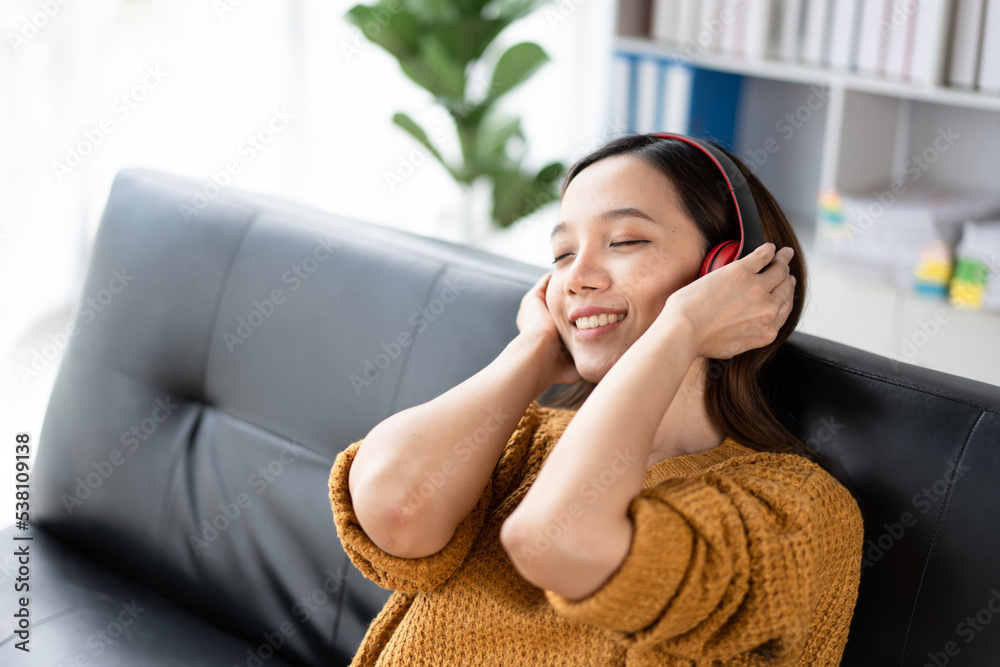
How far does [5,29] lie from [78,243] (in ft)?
1.99

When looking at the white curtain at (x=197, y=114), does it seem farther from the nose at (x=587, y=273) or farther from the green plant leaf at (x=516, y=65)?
the nose at (x=587, y=273)

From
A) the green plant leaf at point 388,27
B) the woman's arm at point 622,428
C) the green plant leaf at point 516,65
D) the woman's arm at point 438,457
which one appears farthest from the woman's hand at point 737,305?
the green plant leaf at point 388,27

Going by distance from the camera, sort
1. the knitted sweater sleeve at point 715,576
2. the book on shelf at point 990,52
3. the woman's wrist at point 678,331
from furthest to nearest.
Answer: the book on shelf at point 990,52
the woman's wrist at point 678,331
the knitted sweater sleeve at point 715,576

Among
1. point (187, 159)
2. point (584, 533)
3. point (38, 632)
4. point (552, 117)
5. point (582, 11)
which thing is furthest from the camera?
point (552, 117)

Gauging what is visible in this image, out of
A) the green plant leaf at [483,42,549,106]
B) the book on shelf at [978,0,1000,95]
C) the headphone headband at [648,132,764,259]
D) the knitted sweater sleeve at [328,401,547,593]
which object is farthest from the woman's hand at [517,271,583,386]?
the book on shelf at [978,0,1000,95]

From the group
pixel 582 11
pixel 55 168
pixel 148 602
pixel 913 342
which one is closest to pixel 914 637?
pixel 148 602

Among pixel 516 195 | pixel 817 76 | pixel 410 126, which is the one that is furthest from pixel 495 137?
pixel 817 76

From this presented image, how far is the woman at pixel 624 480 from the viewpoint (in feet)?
2.70

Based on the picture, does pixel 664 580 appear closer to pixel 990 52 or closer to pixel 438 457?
pixel 438 457

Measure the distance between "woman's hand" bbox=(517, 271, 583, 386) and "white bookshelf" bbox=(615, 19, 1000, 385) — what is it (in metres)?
1.13

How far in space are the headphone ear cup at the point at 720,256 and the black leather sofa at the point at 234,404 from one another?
16 cm

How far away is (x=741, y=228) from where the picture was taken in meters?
1.04

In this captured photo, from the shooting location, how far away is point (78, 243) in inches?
101

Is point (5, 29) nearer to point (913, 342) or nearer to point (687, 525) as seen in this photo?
point (687, 525)
